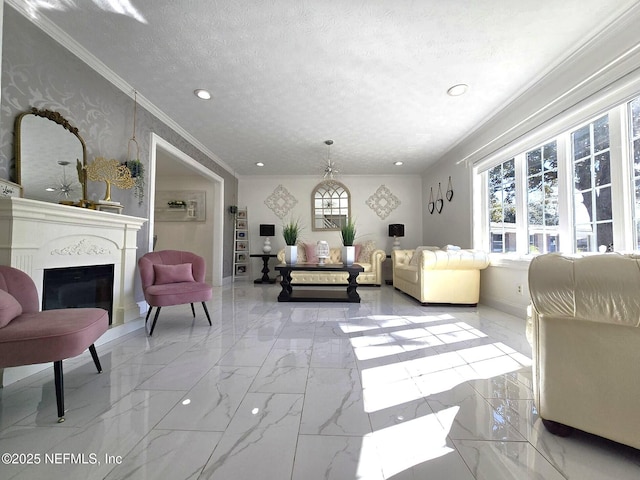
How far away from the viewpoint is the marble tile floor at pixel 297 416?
0.95 meters

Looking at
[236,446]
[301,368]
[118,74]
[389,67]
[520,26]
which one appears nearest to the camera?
[236,446]

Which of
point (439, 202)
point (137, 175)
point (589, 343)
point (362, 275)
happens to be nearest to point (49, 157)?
point (137, 175)

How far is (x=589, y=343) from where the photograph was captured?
39.4 inches

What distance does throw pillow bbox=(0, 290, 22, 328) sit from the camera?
1.24 metres

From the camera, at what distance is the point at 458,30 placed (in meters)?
2.00

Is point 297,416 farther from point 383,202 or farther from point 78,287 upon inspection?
point 383,202

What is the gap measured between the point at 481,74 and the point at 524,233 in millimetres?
1818

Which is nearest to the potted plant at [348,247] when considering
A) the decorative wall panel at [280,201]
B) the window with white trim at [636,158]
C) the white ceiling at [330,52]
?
the white ceiling at [330,52]

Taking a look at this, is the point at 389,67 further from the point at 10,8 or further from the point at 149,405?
the point at 149,405

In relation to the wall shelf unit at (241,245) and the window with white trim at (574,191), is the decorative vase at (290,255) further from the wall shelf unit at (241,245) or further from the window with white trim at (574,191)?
the window with white trim at (574,191)

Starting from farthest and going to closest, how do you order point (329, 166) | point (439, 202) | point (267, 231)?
point (267, 231) < point (439, 202) < point (329, 166)

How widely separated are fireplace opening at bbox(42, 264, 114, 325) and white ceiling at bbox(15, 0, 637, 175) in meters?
1.88

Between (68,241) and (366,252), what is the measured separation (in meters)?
4.70

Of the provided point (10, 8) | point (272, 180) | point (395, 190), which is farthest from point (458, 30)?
point (272, 180)
